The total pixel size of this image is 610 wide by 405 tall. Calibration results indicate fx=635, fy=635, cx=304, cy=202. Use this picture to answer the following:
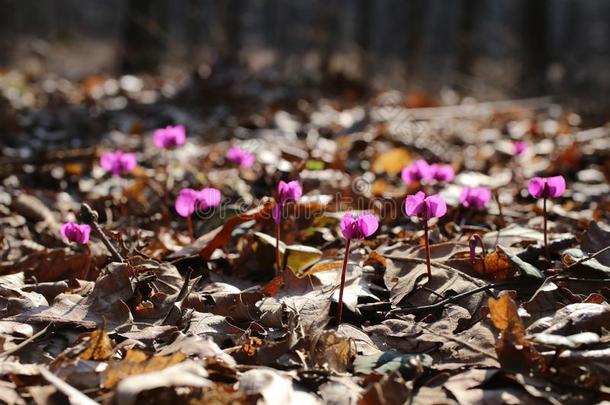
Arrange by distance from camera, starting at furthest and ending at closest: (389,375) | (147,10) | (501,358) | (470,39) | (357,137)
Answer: (470,39)
(147,10)
(357,137)
(501,358)
(389,375)

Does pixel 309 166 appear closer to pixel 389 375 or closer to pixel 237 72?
pixel 389 375

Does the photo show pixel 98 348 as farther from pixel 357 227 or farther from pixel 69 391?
pixel 357 227

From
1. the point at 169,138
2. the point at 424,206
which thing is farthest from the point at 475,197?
the point at 169,138

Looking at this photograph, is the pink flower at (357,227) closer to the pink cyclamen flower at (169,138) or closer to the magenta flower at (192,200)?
the magenta flower at (192,200)

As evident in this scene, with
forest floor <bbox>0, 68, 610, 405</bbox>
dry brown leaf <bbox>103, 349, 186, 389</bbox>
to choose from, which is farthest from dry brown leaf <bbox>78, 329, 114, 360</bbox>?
dry brown leaf <bbox>103, 349, 186, 389</bbox>

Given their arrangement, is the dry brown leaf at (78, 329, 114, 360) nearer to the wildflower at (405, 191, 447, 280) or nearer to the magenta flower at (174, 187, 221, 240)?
the magenta flower at (174, 187, 221, 240)

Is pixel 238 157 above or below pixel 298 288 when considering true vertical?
above

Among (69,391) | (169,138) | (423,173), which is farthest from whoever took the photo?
(169,138)

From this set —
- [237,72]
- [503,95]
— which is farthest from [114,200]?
[503,95]
